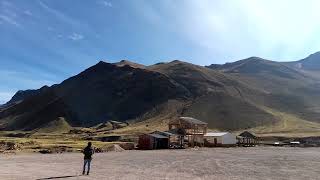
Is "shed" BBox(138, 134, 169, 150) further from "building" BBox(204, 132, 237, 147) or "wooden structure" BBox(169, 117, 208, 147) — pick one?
"building" BBox(204, 132, 237, 147)

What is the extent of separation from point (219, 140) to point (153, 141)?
24.1 m

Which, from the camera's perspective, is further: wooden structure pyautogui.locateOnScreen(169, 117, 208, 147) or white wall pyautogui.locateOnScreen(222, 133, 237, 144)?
white wall pyautogui.locateOnScreen(222, 133, 237, 144)

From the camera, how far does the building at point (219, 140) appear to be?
111 metres

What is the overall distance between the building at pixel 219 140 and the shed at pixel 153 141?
16.8 m

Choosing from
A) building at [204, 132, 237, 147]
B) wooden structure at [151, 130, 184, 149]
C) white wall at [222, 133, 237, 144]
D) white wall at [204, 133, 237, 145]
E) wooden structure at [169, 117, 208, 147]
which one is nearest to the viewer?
wooden structure at [151, 130, 184, 149]

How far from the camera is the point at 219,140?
113062 millimetres

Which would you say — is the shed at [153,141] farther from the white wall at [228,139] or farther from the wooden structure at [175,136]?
the white wall at [228,139]

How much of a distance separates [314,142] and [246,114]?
65.0 metres

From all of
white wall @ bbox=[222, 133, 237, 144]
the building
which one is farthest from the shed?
white wall @ bbox=[222, 133, 237, 144]

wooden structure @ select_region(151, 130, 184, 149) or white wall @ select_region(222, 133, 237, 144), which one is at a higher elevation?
white wall @ select_region(222, 133, 237, 144)

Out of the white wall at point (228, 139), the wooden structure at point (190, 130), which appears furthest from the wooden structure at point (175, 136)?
the white wall at point (228, 139)

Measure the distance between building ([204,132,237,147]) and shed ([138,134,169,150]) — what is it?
16.8m

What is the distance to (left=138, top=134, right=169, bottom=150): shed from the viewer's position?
93.8 meters

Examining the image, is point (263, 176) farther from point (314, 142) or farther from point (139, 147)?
point (314, 142)
